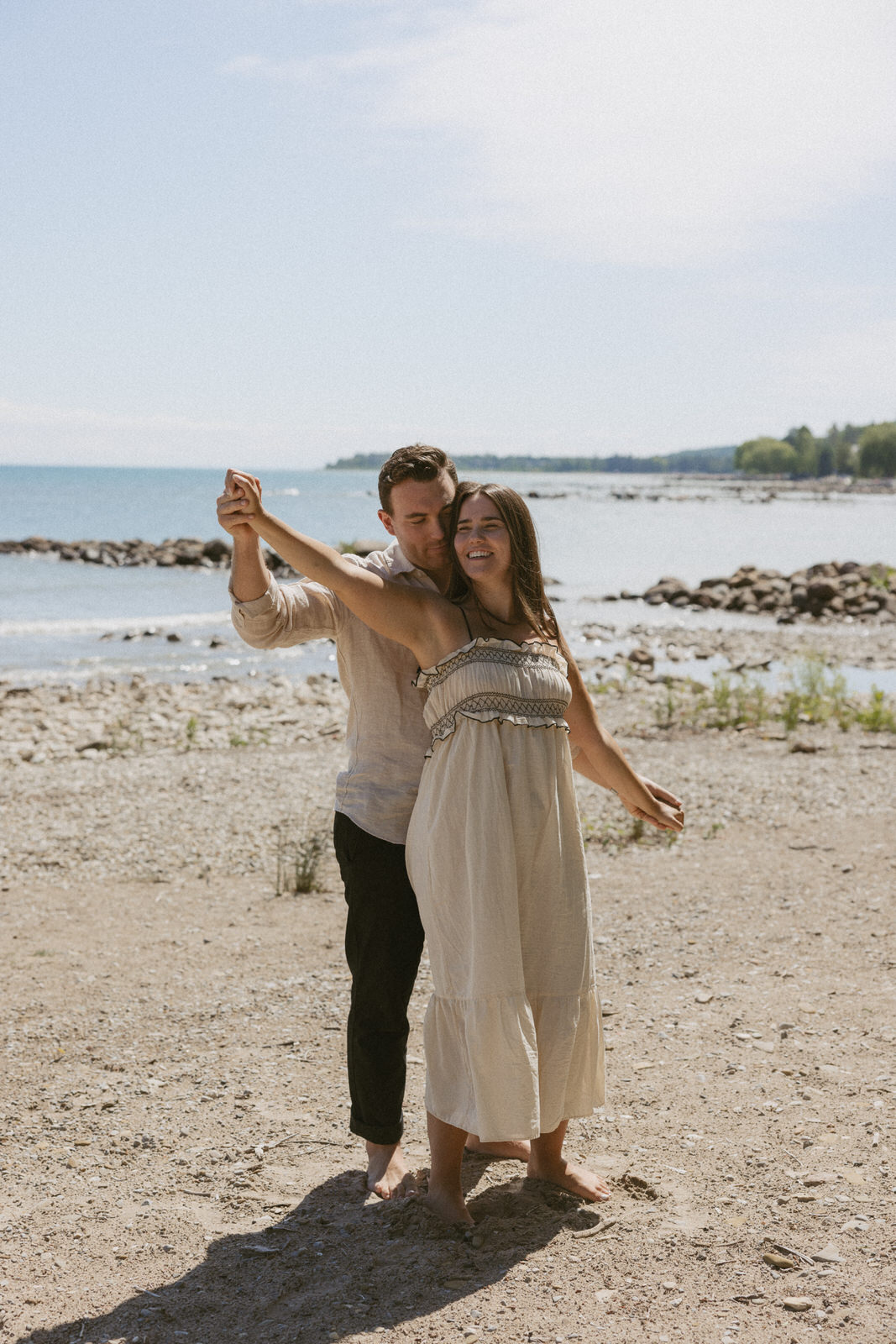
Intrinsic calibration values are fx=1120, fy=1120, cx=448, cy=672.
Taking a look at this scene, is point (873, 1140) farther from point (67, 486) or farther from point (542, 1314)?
point (67, 486)

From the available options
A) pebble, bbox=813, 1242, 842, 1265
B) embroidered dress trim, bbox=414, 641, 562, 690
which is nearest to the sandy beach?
pebble, bbox=813, 1242, 842, 1265

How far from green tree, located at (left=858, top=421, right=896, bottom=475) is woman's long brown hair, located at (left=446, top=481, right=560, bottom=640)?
146418 mm

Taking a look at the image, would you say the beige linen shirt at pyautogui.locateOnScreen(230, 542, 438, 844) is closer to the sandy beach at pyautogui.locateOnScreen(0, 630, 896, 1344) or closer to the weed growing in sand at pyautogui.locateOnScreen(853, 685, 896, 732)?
the sandy beach at pyautogui.locateOnScreen(0, 630, 896, 1344)

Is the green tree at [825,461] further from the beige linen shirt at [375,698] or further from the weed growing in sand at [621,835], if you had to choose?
the beige linen shirt at [375,698]

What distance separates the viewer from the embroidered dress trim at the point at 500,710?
3127 millimetres

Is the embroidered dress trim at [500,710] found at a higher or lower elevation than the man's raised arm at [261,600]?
lower

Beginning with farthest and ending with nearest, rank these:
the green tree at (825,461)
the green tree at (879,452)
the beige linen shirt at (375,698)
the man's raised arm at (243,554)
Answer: the green tree at (825,461) < the green tree at (879,452) < the beige linen shirt at (375,698) < the man's raised arm at (243,554)

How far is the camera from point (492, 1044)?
303 cm

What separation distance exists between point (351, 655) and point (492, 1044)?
123 cm

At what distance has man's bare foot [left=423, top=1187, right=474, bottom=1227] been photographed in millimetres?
3346

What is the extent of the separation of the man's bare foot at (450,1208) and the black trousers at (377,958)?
12.1 inches

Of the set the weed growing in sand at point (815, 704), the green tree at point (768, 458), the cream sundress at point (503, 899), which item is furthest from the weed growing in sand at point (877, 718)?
the green tree at point (768, 458)

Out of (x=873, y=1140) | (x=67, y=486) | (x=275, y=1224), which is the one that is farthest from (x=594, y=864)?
(x=67, y=486)

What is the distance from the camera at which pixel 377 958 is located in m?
3.46
